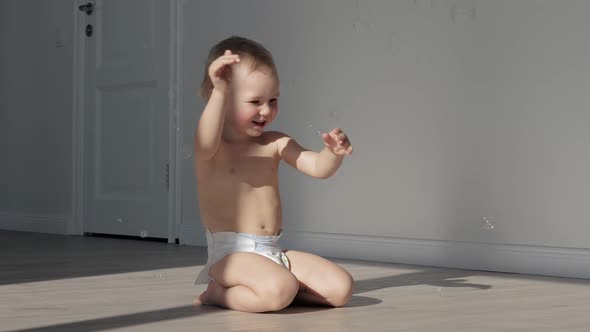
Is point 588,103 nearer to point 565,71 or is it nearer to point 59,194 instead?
point 565,71

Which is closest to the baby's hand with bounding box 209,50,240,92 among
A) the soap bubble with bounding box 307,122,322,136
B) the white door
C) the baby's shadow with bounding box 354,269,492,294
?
the baby's shadow with bounding box 354,269,492,294

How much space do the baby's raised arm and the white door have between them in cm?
255

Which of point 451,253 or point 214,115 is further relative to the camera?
point 451,253

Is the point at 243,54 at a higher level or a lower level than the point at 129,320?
higher

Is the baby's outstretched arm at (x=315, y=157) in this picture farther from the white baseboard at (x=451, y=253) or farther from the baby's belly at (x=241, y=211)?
the white baseboard at (x=451, y=253)

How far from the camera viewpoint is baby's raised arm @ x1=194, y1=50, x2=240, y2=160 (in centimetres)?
212

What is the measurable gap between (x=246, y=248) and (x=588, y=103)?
1.35m

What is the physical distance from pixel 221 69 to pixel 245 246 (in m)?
0.40

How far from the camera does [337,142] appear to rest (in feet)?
6.95

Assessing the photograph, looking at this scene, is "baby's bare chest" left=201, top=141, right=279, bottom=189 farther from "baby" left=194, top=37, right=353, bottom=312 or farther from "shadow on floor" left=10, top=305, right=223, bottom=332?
"shadow on floor" left=10, top=305, right=223, bottom=332

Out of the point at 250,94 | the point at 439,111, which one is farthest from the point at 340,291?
the point at 439,111

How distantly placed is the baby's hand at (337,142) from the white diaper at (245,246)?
0.28m

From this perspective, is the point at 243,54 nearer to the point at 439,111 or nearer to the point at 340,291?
the point at 340,291

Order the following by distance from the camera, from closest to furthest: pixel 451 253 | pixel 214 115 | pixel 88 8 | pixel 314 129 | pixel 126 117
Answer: pixel 214 115
pixel 451 253
pixel 314 129
pixel 126 117
pixel 88 8
